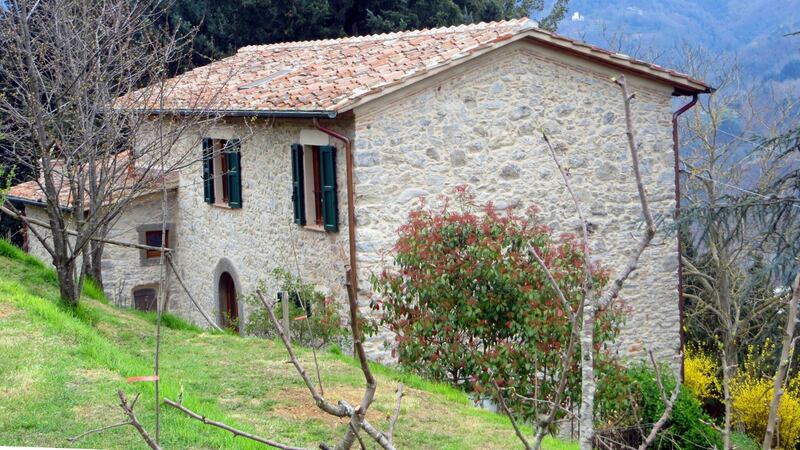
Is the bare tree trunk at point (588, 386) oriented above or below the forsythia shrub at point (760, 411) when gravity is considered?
above

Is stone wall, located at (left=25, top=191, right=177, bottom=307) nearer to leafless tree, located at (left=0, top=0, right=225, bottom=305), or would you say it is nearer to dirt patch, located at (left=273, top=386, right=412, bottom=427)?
leafless tree, located at (left=0, top=0, right=225, bottom=305)

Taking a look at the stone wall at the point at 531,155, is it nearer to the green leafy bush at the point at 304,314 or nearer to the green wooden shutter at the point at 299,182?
the green leafy bush at the point at 304,314

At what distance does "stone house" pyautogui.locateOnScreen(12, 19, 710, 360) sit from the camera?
12.0 m

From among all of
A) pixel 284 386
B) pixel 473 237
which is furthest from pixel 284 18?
pixel 284 386

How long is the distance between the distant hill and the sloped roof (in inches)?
653

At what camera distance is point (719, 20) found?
4150cm

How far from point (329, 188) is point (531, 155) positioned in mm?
2643

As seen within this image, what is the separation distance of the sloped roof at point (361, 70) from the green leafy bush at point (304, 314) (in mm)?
2254

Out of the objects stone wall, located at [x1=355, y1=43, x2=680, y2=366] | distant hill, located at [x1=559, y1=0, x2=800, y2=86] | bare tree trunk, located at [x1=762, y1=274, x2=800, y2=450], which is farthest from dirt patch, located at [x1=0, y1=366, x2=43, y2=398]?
distant hill, located at [x1=559, y1=0, x2=800, y2=86]

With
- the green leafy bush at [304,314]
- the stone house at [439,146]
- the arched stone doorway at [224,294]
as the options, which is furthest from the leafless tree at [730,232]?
the arched stone doorway at [224,294]

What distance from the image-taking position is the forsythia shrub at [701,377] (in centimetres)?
1478

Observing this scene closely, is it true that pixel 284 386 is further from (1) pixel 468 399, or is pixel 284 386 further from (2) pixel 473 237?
(2) pixel 473 237

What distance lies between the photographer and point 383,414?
27.1 feet

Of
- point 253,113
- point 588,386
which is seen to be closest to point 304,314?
point 253,113
